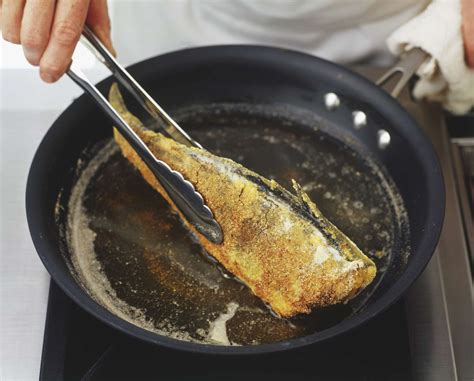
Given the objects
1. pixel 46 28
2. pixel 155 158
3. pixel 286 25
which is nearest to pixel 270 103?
pixel 286 25

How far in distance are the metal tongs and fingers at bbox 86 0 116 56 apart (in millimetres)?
20

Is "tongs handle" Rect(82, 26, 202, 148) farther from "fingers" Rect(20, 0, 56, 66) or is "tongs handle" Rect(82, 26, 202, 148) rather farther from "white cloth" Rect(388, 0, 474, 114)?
"white cloth" Rect(388, 0, 474, 114)

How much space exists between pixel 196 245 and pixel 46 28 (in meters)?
0.39

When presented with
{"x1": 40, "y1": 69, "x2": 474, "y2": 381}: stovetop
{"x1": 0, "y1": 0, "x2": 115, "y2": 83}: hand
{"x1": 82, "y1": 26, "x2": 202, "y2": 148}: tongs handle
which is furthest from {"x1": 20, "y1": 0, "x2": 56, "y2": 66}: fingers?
{"x1": 40, "y1": 69, "x2": 474, "y2": 381}: stovetop

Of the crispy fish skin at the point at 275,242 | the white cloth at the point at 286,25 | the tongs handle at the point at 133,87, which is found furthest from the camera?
the white cloth at the point at 286,25

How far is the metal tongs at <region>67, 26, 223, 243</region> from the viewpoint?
102cm

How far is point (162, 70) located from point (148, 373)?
55cm

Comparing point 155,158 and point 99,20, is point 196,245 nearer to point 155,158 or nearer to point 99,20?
point 155,158

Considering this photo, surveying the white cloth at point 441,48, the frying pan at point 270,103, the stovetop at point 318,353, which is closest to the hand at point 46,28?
the frying pan at point 270,103

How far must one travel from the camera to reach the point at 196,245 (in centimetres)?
109

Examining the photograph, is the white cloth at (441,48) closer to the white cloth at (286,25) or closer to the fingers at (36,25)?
the white cloth at (286,25)

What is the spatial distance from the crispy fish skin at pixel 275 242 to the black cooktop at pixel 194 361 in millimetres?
74

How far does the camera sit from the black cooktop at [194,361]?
96 cm

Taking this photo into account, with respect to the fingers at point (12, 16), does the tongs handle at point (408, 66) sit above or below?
below
